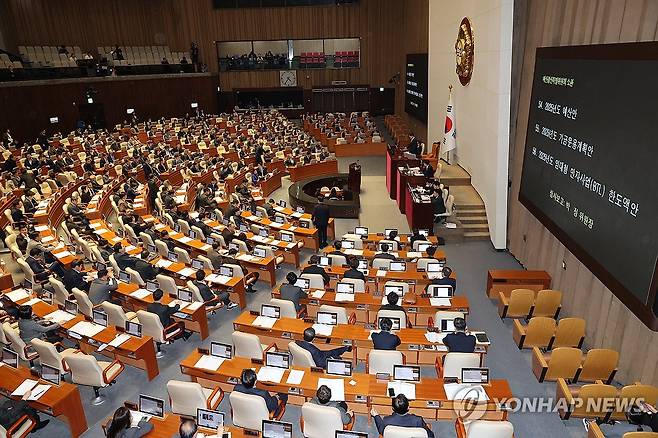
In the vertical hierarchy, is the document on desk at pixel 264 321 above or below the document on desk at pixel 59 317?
below

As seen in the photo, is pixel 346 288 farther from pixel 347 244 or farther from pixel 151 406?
pixel 151 406

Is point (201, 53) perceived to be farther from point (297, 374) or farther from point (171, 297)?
point (297, 374)

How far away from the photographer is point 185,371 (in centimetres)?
834

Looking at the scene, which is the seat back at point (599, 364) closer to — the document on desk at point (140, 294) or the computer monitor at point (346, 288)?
the computer monitor at point (346, 288)

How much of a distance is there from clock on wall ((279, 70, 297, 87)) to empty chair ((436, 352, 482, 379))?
36.1 meters

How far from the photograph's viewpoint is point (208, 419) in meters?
6.72

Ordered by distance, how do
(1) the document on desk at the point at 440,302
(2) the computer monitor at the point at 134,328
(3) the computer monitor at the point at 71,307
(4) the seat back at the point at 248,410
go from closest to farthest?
(4) the seat back at the point at 248,410 → (2) the computer monitor at the point at 134,328 → (1) the document on desk at the point at 440,302 → (3) the computer monitor at the point at 71,307

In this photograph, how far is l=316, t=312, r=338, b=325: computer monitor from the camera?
9438 mm

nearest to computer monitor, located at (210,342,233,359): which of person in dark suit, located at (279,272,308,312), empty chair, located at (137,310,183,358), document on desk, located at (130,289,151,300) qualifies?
empty chair, located at (137,310,183,358)

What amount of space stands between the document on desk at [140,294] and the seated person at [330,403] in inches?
219

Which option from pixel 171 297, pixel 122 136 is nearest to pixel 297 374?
pixel 171 297

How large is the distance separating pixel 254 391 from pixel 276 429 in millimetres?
903

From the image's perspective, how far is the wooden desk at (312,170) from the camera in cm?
2348

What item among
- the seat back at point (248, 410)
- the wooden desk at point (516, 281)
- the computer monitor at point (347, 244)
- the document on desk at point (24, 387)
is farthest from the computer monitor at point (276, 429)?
the computer monitor at point (347, 244)
